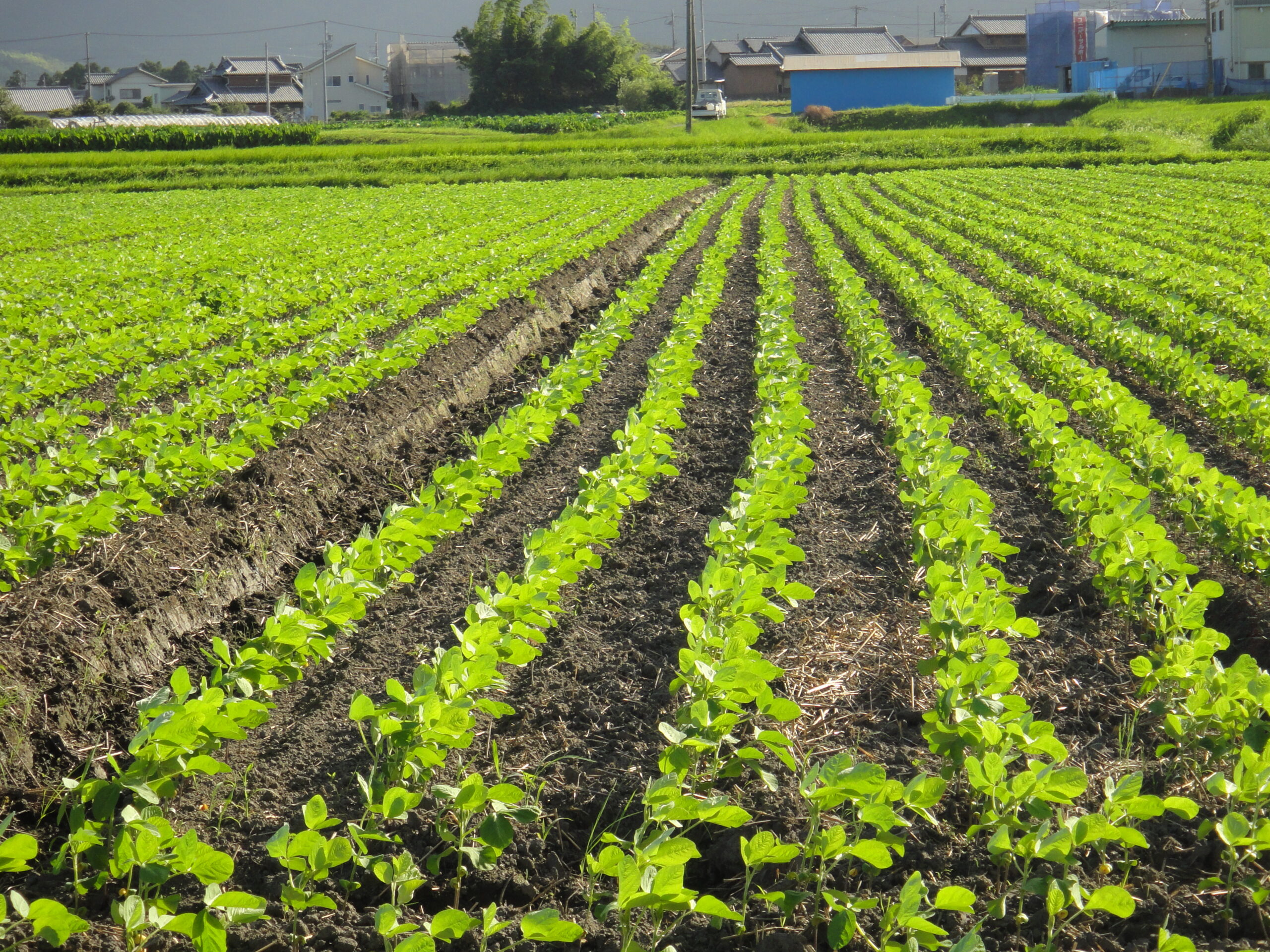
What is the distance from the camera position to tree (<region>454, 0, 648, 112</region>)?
73000 millimetres

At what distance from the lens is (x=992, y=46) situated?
3497 inches

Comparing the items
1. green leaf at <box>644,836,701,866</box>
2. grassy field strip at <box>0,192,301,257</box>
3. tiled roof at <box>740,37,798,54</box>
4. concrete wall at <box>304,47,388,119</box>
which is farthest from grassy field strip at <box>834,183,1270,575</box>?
concrete wall at <box>304,47,388,119</box>

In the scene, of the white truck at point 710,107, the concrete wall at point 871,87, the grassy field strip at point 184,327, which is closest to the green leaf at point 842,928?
the grassy field strip at point 184,327

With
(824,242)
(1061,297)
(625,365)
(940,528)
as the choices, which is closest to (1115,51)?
(824,242)

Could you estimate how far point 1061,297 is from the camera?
10.2 meters

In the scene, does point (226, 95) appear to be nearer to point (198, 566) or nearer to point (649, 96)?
point (649, 96)

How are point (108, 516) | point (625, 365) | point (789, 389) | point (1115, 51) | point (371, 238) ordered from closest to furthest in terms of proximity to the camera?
point (108, 516)
point (789, 389)
point (625, 365)
point (371, 238)
point (1115, 51)

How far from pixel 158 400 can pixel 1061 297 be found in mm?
9731

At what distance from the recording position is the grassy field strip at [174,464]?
4.18 m

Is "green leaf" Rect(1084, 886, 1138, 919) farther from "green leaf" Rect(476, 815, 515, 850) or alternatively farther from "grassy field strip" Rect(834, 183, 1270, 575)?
"grassy field strip" Rect(834, 183, 1270, 575)

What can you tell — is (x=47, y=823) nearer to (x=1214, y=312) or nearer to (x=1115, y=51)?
(x=1214, y=312)

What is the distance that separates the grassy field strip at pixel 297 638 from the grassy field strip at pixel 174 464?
3.04ft

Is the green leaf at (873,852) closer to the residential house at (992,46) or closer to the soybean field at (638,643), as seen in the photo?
the soybean field at (638,643)

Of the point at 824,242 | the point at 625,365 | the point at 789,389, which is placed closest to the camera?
the point at 789,389
